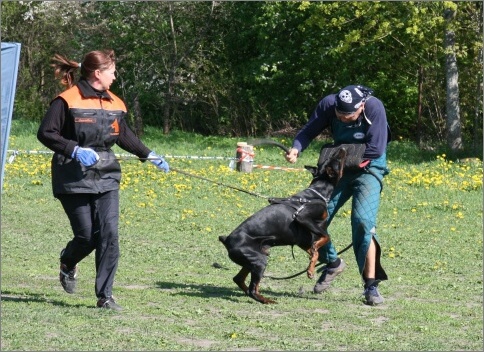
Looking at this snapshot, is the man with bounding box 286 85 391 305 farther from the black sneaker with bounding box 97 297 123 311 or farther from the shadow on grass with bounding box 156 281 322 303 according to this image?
the black sneaker with bounding box 97 297 123 311

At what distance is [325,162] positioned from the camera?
324 inches

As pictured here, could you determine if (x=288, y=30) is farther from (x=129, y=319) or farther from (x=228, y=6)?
(x=129, y=319)

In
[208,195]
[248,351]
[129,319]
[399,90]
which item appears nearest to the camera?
[248,351]

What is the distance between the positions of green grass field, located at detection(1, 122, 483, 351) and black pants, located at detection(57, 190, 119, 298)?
0.27 meters

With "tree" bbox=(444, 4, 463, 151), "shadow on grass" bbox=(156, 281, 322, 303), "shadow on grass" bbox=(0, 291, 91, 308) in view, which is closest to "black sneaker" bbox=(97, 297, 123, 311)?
"shadow on grass" bbox=(0, 291, 91, 308)

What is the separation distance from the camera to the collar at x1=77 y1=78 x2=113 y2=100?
7316 millimetres

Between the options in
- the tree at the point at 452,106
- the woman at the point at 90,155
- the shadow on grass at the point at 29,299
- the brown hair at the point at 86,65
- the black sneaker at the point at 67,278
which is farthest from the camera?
the tree at the point at 452,106

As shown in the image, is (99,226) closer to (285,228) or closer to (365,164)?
(285,228)

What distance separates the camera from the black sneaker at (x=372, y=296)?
322 inches

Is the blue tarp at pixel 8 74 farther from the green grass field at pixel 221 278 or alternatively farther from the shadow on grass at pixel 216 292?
the shadow on grass at pixel 216 292

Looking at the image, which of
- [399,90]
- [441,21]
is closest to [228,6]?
[399,90]

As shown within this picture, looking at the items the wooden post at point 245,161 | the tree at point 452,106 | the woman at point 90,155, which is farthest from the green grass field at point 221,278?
the tree at point 452,106

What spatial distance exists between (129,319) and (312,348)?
1435mm

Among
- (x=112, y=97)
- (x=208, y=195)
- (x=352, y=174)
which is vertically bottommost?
(x=208, y=195)
